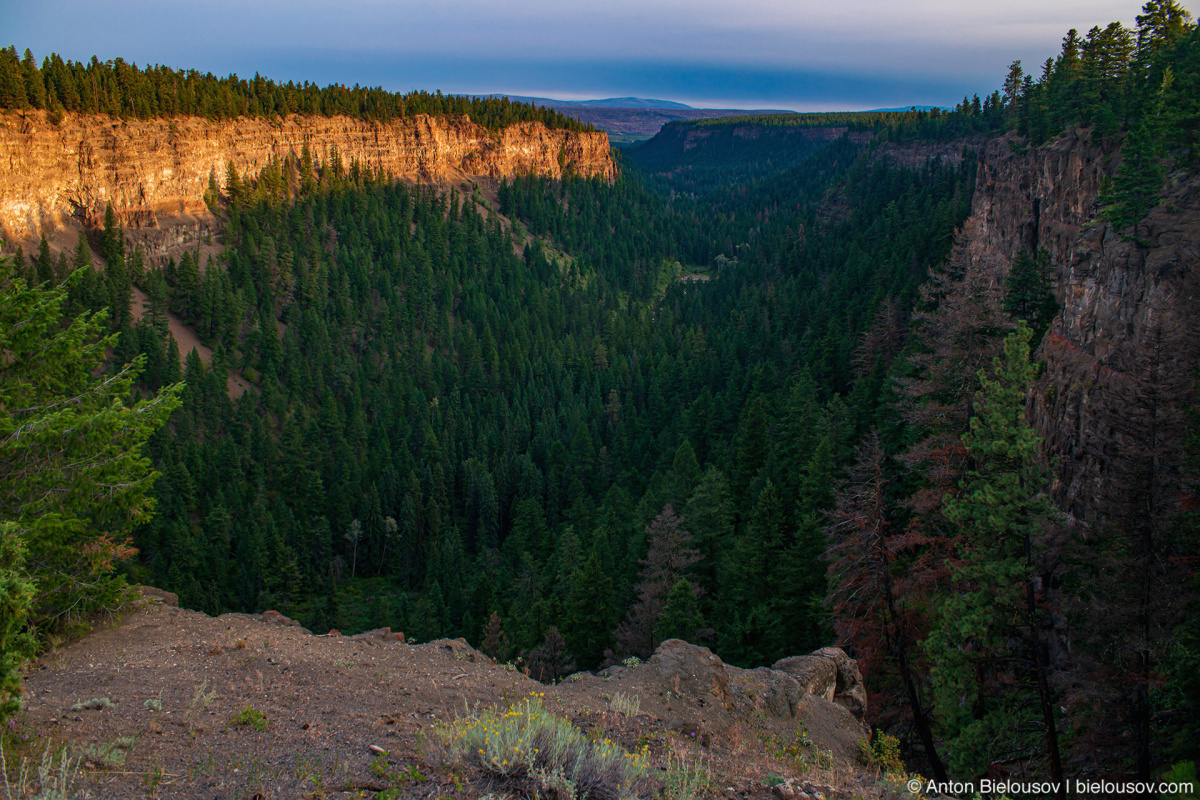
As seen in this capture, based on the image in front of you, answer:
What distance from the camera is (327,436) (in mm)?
77000

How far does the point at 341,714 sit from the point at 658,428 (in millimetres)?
60705

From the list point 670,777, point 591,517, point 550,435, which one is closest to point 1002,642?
point 670,777

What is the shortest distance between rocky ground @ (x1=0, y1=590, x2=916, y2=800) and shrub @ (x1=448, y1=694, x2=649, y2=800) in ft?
0.82

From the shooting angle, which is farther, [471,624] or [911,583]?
[471,624]

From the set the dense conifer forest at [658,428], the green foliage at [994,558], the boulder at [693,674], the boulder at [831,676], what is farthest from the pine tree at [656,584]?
the green foliage at [994,558]

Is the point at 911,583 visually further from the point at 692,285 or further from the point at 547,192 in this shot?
the point at 547,192

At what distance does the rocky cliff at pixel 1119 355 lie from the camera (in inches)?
503

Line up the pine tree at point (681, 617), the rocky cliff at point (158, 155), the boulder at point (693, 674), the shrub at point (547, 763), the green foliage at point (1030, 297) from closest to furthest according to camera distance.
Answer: the shrub at point (547, 763) < the boulder at point (693, 674) < the pine tree at point (681, 617) < the green foliage at point (1030, 297) < the rocky cliff at point (158, 155)

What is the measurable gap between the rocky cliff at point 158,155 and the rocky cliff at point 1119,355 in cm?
10334

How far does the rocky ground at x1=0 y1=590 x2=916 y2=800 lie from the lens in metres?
7.59

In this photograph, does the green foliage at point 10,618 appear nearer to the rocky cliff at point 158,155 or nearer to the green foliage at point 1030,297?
the green foliage at point 1030,297

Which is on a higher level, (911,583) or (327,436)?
(911,583)

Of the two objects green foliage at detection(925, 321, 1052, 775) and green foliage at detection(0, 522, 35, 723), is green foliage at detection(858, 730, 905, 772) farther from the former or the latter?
green foliage at detection(0, 522, 35, 723)

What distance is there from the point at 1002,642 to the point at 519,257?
135 metres
